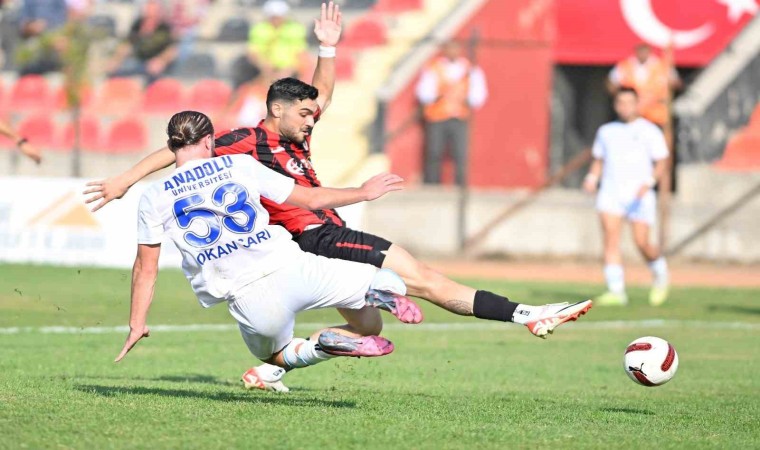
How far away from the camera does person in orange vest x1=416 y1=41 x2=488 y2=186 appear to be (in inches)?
885

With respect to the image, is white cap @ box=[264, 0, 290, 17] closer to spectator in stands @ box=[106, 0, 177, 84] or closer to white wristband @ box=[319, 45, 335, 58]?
spectator in stands @ box=[106, 0, 177, 84]

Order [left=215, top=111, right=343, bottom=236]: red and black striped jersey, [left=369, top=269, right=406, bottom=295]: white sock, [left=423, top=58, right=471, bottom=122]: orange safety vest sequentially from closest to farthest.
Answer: [left=369, top=269, right=406, bottom=295]: white sock → [left=215, top=111, right=343, bottom=236]: red and black striped jersey → [left=423, top=58, right=471, bottom=122]: orange safety vest

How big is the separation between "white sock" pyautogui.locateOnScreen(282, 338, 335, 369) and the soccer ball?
195 cm

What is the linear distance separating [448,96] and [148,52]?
682 cm

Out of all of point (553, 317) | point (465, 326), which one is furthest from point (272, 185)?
point (465, 326)

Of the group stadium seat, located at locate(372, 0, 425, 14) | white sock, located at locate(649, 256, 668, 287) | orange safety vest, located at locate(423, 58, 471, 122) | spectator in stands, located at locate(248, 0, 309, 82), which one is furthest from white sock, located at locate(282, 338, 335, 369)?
stadium seat, located at locate(372, 0, 425, 14)


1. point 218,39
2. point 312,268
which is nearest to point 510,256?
point 218,39

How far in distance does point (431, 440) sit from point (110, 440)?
161 cm

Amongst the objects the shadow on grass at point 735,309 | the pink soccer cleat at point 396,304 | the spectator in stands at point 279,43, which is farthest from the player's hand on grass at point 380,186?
the spectator in stands at point 279,43

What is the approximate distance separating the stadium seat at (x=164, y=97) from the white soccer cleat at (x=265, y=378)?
17140 millimetres

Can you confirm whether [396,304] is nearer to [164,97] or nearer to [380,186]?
[380,186]

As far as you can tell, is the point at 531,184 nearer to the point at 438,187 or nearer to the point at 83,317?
the point at 438,187

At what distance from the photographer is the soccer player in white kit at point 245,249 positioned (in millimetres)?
7562

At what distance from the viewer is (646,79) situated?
22.4m
